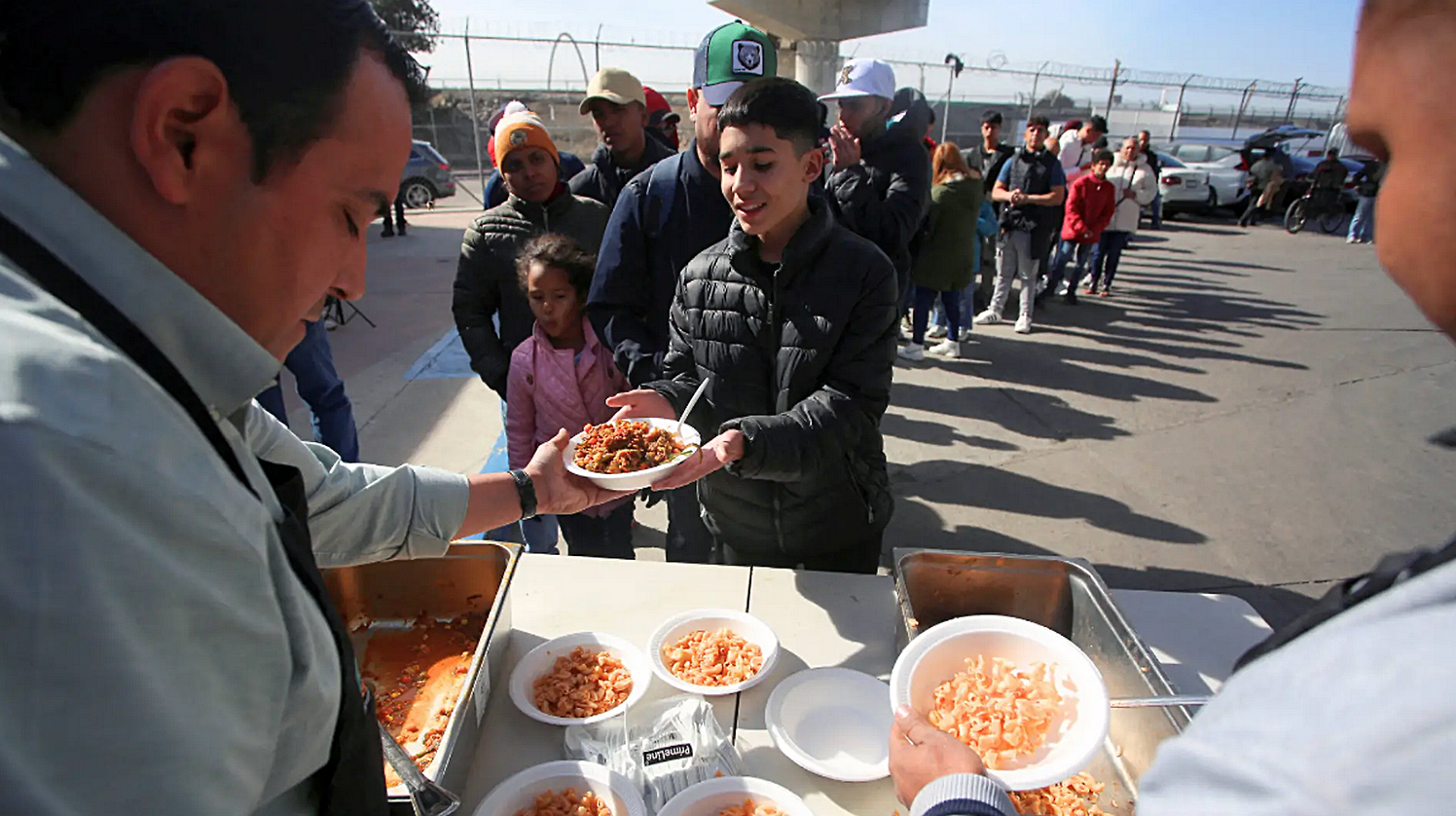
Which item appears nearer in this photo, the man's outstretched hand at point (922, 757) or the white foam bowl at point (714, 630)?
the man's outstretched hand at point (922, 757)

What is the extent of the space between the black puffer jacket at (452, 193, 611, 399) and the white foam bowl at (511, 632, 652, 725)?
192 cm

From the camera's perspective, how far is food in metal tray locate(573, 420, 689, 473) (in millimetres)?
2127

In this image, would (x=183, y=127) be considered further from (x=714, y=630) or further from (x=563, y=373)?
(x=563, y=373)

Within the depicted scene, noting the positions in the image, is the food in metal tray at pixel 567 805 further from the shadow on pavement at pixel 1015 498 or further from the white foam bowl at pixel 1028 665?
the shadow on pavement at pixel 1015 498

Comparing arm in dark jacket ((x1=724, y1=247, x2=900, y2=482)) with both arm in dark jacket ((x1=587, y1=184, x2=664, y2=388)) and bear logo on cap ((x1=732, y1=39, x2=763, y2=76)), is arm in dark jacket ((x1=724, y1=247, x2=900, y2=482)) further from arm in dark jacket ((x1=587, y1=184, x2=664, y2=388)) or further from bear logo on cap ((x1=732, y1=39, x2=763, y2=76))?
bear logo on cap ((x1=732, y1=39, x2=763, y2=76))

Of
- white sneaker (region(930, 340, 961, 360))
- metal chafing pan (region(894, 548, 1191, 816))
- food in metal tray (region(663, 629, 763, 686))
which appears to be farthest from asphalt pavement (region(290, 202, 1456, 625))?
food in metal tray (region(663, 629, 763, 686))

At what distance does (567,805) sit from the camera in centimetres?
144

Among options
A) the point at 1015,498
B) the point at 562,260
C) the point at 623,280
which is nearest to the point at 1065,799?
the point at 623,280

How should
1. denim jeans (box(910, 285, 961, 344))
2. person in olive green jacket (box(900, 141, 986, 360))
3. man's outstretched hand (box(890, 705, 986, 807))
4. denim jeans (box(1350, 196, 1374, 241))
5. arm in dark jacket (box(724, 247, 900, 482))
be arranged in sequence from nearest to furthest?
man's outstretched hand (box(890, 705, 986, 807)) < arm in dark jacket (box(724, 247, 900, 482)) < person in olive green jacket (box(900, 141, 986, 360)) < denim jeans (box(910, 285, 961, 344)) < denim jeans (box(1350, 196, 1374, 241))

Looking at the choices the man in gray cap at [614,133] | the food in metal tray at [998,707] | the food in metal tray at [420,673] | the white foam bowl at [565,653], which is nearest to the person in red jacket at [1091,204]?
the man in gray cap at [614,133]

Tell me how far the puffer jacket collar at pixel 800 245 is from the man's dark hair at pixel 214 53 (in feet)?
5.04

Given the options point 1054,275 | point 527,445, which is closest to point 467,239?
point 527,445

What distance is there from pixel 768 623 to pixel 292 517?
4.70ft

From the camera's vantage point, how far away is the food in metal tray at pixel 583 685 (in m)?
1.72
